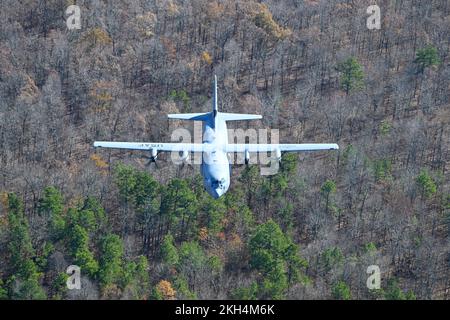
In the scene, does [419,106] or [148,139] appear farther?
[419,106]

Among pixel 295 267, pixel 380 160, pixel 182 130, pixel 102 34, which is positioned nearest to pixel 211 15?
pixel 102 34

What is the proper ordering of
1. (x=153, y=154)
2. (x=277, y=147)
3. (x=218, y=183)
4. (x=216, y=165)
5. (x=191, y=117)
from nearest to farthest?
(x=218, y=183)
(x=216, y=165)
(x=153, y=154)
(x=277, y=147)
(x=191, y=117)

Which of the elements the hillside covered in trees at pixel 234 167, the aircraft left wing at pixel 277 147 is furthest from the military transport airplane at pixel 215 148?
the hillside covered in trees at pixel 234 167

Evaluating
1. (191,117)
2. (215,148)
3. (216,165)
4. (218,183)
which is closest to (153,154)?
(215,148)

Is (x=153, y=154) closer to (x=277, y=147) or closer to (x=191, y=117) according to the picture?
(x=191, y=117)

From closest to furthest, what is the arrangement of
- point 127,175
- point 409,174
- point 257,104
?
1. point 127,175
2. point 409,174
3. point 257,104

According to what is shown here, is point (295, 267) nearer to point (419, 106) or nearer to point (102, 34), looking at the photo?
point (419, 106)
